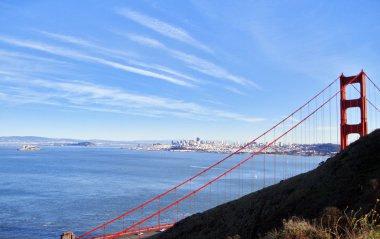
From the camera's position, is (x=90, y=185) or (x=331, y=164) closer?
(x=331, y=164)

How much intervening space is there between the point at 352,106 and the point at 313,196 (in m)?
14.3

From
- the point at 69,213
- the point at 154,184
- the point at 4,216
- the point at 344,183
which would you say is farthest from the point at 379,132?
the point at 154,184

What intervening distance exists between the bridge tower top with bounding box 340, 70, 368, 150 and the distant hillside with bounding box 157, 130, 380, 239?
584 centimetres

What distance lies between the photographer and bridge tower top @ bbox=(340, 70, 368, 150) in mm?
29891

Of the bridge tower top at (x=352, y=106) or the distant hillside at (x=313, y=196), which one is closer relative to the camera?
the distant hillside at (x=313, y=196)

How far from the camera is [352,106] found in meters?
31.4

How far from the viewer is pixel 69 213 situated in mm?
64188

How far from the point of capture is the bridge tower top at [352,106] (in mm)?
29891

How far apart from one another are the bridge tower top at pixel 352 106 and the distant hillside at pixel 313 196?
5841mm

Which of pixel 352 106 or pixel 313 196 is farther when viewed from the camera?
pixel 352 106

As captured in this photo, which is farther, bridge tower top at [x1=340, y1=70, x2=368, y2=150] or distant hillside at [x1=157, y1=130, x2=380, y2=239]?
bridge tower top at [x1=340, y1=70, x2=368, y2=150]

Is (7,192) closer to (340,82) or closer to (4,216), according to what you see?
(4,216)

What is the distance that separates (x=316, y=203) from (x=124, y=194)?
70925mm

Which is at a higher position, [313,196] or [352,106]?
[352,106]
